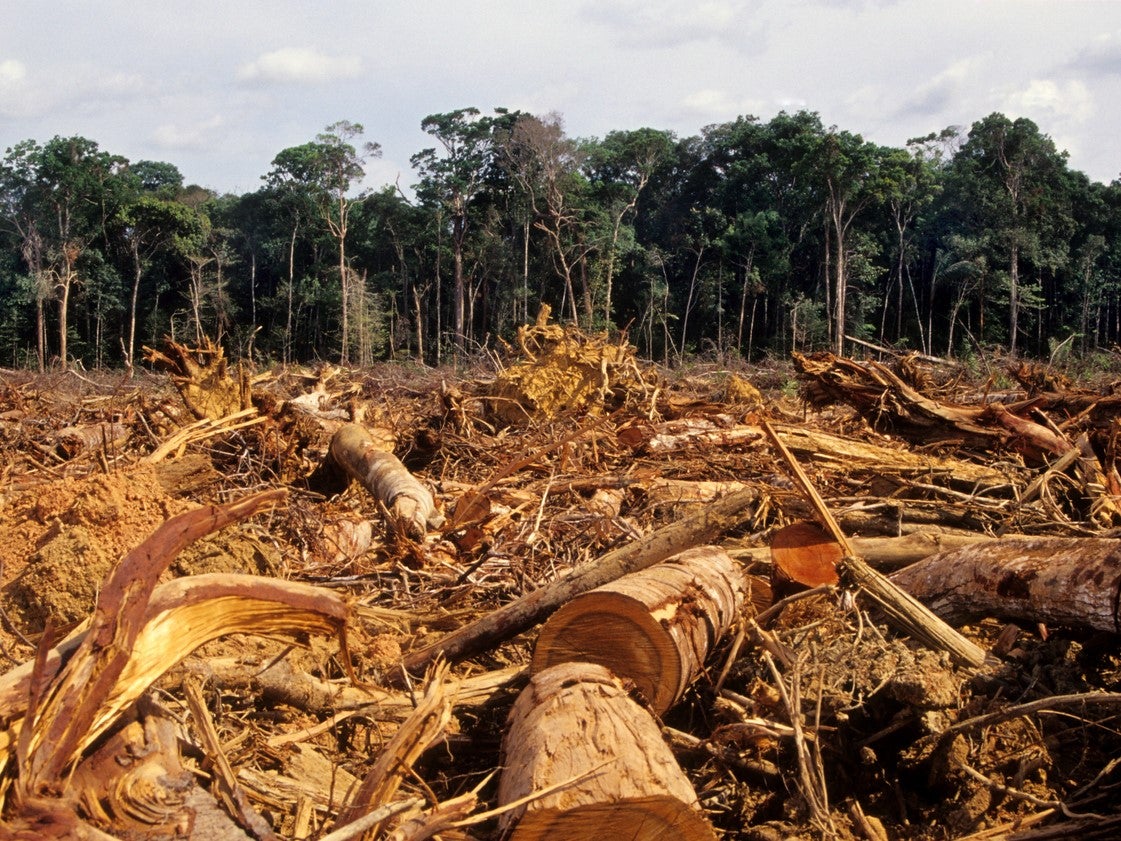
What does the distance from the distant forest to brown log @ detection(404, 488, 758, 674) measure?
3170 centimetres

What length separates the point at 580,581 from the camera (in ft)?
11.9

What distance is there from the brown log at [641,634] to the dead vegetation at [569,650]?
0.03 ft

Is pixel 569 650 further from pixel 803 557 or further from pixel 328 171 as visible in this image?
pixel 328 171

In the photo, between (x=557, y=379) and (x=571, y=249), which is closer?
(x=557, y=379)

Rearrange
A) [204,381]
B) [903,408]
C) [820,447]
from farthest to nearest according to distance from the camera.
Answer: [204,381]
[903,408]
[820,447]

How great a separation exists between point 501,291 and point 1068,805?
39.3 metres

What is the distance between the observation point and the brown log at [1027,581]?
2.98m

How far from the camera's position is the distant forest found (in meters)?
36.5

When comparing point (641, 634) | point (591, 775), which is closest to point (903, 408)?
point (641, 634)

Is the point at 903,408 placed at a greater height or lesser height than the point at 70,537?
greater

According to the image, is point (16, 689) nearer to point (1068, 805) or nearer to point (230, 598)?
point (230, 598)

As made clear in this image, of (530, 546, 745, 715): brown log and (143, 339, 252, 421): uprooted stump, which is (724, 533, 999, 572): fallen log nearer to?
(530, 546, 745, 715): brown log

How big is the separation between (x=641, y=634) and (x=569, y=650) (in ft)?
0.84

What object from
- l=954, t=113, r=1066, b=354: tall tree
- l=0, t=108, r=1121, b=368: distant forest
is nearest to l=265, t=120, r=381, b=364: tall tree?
l=0, t=108, r=1121, b=368: distant forest
